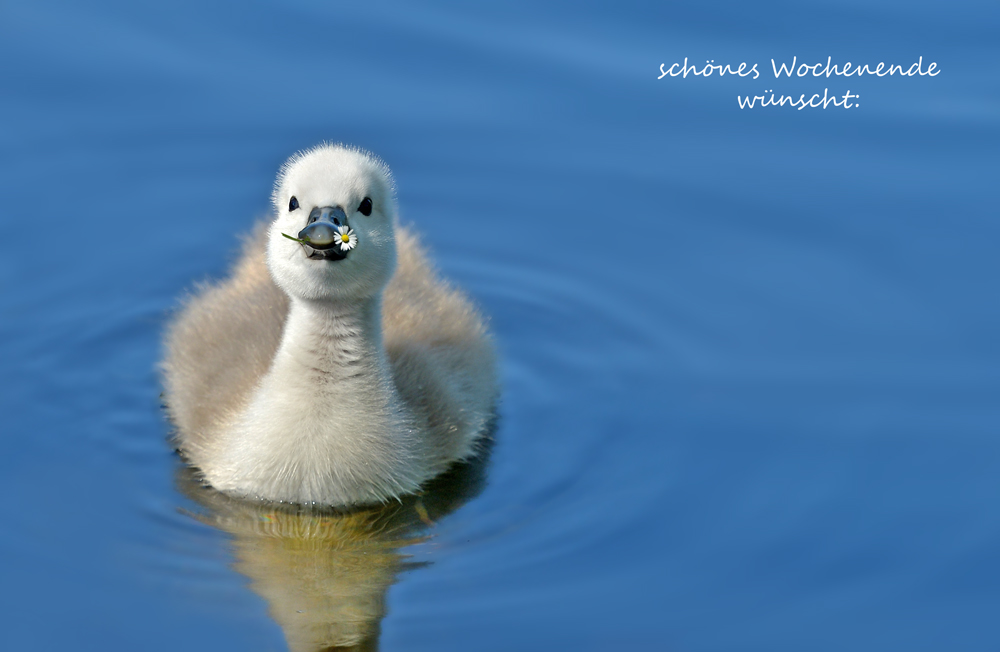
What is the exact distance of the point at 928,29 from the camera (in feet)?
30.9

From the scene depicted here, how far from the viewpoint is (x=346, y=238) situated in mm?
5906

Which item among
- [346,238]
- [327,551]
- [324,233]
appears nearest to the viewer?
[324,233]

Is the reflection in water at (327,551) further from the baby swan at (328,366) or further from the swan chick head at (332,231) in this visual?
the swan chick head at (332,231)

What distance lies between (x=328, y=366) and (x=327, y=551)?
71cm

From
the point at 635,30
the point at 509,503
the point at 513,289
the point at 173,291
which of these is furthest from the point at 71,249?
the point at 635,30

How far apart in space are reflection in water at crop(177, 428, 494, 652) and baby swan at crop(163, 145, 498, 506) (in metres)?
0.08

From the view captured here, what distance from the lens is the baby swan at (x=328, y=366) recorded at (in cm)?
604

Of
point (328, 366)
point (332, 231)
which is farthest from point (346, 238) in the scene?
point (328, 366)

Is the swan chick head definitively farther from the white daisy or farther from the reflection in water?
the reflection in water

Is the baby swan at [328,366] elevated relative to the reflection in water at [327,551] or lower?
elevated

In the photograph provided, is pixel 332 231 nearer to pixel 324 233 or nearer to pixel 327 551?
pixel 324 233

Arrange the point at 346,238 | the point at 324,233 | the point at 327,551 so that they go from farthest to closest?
the point at 327,551 < the point at 346,238 < the point at 324,233

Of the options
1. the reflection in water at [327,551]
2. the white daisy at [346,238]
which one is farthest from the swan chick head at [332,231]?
the reflection in water at [327,551]

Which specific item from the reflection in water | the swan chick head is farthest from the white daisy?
the reflection in water
